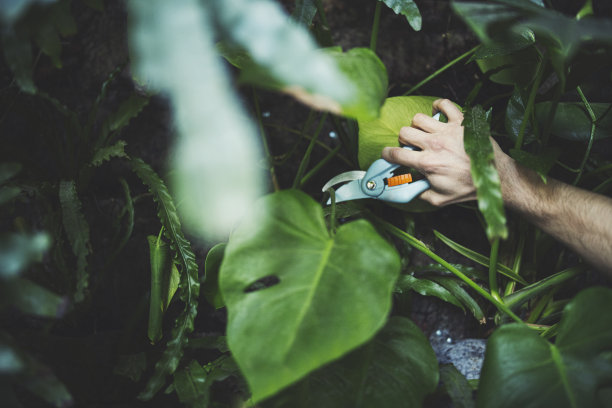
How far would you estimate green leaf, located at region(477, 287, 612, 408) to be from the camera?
1.97 ft

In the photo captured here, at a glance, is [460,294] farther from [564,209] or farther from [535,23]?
[535,23]

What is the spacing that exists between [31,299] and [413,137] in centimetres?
77

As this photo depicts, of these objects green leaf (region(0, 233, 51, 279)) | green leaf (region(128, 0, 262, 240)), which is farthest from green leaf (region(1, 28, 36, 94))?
green leaf (region(0, 233, 51, 279))

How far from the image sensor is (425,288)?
93 centimetres

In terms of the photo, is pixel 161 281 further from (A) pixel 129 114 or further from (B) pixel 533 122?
(B) pixel 533 122

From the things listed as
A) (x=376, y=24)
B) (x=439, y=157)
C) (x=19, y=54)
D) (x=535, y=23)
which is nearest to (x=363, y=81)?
(x=535, y=23)

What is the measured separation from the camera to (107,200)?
125cm

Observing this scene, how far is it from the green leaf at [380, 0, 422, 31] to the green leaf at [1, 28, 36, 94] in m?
0.69

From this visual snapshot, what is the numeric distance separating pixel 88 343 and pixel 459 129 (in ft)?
3.48

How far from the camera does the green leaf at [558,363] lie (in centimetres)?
60

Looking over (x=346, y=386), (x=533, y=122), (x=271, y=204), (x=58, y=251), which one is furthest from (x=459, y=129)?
(x=58, y=251)

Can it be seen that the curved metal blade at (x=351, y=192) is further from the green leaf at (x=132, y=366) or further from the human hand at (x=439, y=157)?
the green leaf at (x=132, y=366)

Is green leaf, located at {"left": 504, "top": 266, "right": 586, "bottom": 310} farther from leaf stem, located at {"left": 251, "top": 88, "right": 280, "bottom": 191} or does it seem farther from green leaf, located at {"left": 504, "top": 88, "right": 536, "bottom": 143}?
leaf stem, located at {"left": 251, "top": 88, "right": 280, "bottom": 191}

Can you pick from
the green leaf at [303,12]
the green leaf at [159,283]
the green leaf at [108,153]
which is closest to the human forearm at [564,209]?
the green leaf at [303,12]
